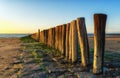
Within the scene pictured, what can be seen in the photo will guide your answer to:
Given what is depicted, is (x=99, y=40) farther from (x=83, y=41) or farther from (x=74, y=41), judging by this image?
(x=74, y=41)

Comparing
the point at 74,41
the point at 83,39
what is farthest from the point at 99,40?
the point at 74,41

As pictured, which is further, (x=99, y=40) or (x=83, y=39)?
(x=83, y=39)

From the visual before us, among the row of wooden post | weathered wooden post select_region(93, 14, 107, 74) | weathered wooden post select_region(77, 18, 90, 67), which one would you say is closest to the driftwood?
the row of wooden post

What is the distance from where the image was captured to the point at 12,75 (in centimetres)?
674

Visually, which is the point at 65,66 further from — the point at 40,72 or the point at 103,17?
the point at 103,17

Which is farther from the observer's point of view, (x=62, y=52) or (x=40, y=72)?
(x=62, y=52)

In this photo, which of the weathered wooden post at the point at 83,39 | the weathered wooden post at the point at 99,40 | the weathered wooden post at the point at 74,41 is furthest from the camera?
the weathered wooden post at the point at 74,41

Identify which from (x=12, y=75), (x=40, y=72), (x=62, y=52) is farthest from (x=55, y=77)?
(x=62, y=52)

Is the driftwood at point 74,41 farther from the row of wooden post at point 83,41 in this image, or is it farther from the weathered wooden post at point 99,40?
the weathered wooden post at point 99,40

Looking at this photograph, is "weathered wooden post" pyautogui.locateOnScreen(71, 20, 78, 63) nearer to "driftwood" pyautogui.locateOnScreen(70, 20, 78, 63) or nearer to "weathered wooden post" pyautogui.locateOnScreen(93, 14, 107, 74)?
"driftwood" pyautogui.locateOnScreen(70, 20, 78, 63)

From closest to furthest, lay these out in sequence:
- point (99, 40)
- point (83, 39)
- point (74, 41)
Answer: point (99, 40), point (83, 39), point (74, 41)

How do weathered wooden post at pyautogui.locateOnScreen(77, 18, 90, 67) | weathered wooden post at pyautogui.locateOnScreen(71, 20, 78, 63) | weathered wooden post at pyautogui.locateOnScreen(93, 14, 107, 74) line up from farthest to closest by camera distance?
weathered wooden post at pyautogui.locateOnScreen(71, 20, 78, 63) < weathered wooden post at pyautogui.locateOnScreen(77, 18, 90, 67) < weathered wooden post at pyautogui.locateOnScreen(93, 14, 107, 74)

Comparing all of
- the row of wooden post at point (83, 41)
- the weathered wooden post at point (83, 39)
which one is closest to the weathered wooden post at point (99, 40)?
the row of wooden post at point (83, 41)

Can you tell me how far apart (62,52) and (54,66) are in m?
2.31
